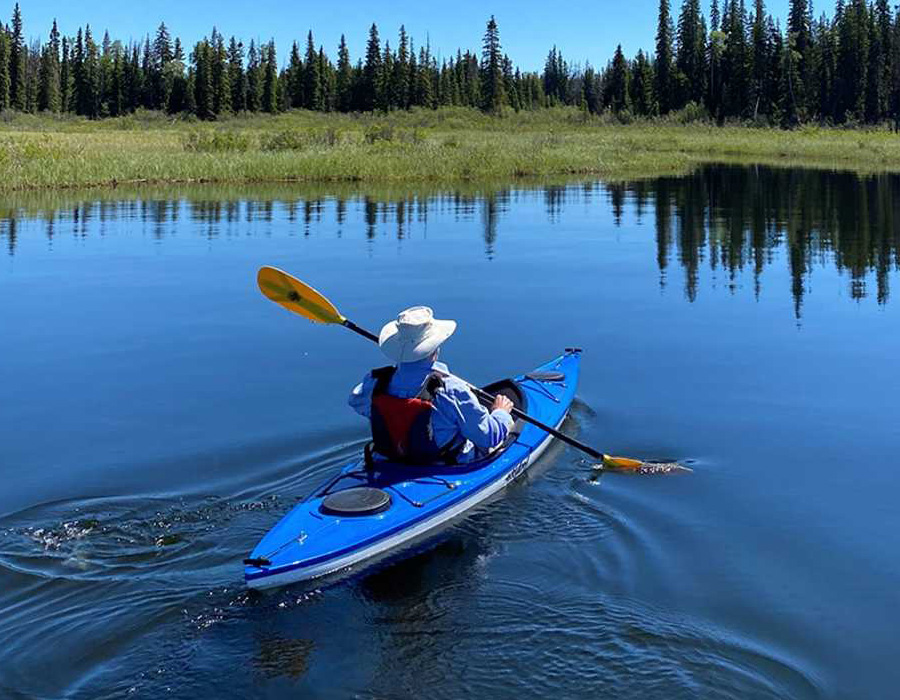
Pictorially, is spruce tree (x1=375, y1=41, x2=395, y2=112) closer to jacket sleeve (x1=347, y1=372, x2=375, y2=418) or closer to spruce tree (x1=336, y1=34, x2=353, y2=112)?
spruce tree (x1=336, y1=34, x2=353, y2=112)

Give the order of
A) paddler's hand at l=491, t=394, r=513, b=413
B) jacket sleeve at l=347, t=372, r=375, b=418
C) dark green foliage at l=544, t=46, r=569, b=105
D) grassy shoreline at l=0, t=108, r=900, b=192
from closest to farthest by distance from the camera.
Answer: jacket sleeve at l=347, t=372, r=375, b=418, paddler's hand at l=491, t=394, r=513, b=413, grassy shoreline at l=0, t=108, r=900, b=192, dark green foliage at l=544, t=46, r=569, b=105

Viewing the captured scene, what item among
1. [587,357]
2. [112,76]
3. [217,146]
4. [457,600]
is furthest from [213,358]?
[112,76]

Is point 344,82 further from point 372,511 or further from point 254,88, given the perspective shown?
point 372,511

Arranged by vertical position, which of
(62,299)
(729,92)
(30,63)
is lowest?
(62,299)

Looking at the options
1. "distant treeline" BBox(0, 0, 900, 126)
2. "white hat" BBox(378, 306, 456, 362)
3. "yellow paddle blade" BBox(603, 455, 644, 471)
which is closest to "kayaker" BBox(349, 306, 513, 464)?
"white hat" BBox(378, 306, 456, 362)

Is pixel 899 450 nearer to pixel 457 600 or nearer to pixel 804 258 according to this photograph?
pixel 457 600

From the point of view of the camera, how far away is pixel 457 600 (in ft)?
17.6

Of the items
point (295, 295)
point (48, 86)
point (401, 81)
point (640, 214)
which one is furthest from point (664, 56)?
point (295, 295)

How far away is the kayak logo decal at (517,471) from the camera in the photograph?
696cm

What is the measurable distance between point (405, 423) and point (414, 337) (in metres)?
0.53

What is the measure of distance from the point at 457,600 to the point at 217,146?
34442mm

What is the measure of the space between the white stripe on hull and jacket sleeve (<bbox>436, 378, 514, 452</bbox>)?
0.32 metres

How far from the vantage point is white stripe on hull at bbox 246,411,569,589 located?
5.23 m

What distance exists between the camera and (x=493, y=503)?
6719 mm
